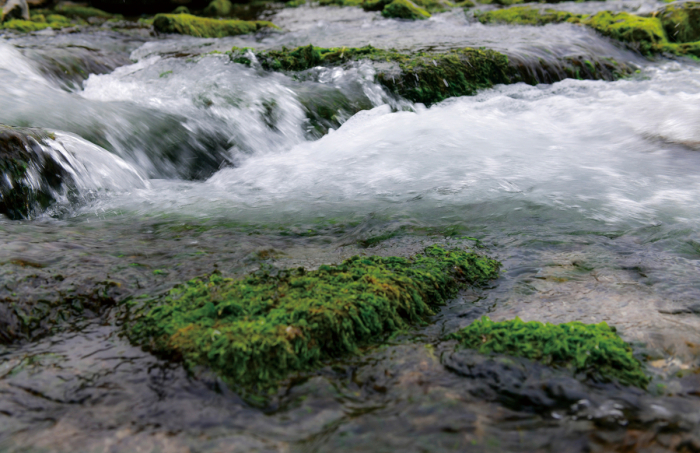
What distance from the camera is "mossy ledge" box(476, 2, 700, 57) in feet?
34.3

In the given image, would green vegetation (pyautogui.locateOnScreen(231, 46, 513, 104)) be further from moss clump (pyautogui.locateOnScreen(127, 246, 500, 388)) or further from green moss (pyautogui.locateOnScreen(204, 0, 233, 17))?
green moss (pyautogui.locateOnScreen(204, 0, 233, 17))

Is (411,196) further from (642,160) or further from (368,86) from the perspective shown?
(368,86)

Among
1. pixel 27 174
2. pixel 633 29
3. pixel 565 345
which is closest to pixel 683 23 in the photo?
pixel 633 29

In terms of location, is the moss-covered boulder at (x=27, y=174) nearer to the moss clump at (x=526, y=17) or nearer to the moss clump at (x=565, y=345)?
the moss clump at (x=565, y=345)

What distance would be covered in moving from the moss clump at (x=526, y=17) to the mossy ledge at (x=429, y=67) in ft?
14.2

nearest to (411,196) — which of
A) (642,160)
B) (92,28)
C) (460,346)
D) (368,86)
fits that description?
(460,346)

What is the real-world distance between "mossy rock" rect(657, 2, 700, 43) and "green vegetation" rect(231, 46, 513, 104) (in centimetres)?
634

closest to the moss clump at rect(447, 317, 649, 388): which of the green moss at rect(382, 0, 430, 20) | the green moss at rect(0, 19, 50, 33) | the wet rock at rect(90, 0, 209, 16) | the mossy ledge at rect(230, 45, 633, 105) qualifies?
the mossy ledge at rect(230, 45, 633, 105)

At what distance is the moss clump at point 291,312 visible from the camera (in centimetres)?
179

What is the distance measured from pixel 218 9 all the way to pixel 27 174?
15.8 meters

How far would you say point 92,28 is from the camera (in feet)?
39.7

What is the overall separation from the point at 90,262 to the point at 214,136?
132 inches

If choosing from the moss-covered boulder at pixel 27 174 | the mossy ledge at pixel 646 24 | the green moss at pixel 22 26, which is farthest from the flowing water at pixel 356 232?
the green moss at pixel 22 26

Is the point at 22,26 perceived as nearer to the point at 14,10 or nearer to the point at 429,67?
the point at 14,10
